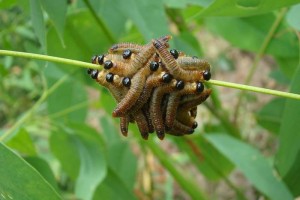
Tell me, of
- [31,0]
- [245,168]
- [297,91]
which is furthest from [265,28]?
[31,0]

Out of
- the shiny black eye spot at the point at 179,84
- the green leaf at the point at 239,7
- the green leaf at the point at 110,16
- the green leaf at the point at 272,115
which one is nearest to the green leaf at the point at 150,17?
the green leaf at the point at 110,16

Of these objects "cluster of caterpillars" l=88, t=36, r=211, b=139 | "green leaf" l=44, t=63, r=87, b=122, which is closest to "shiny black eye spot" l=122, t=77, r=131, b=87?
"cluster of caterpillars" l=88, t=36, r=211, b=139

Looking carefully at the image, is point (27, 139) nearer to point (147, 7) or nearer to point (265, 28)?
point (147, 7)

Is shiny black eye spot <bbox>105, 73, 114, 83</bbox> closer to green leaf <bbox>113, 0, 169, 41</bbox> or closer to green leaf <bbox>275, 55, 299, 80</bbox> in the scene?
green leaf <bbox>113, 0, 169, 41</bbox>

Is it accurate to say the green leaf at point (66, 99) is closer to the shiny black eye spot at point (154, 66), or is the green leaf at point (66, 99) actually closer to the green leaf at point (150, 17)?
the green leaf at point (150, 17)

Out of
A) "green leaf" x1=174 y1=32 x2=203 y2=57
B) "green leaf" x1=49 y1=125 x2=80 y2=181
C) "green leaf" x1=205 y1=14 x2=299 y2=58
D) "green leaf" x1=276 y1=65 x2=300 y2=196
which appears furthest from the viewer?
"green leaf" x1=205 y1=14 x2=299 y2=58

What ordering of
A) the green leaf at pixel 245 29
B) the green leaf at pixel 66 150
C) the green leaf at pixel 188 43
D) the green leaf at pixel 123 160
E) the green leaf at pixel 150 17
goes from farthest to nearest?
the green leaf at pixel 123 160
the green leaf at pixel 245 29
the green leaf at pixel 66 150
the green leaf at pixel 188 43
the green leaf at pixel 150 17

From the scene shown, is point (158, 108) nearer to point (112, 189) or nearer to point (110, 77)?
point (110, 77)
